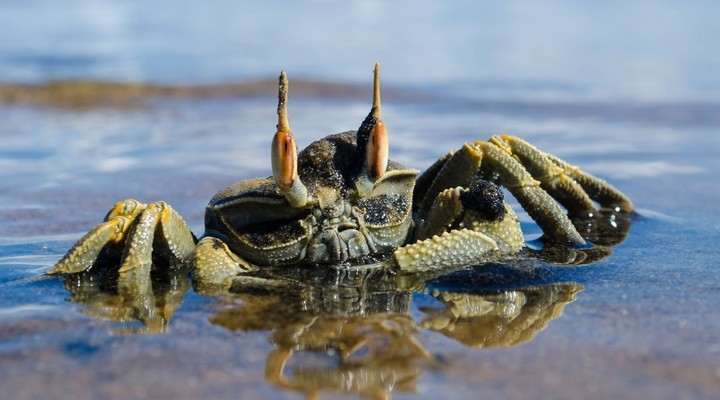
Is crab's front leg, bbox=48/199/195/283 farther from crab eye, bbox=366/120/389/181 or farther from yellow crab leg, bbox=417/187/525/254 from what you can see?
yellow crab leg, bbox=417/187/525/254

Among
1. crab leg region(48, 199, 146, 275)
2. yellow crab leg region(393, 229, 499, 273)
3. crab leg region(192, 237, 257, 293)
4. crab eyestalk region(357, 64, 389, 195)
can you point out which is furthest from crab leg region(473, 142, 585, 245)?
crab leg region(48, 199, 146, 275)

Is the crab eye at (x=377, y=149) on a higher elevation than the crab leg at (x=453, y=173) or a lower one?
higher

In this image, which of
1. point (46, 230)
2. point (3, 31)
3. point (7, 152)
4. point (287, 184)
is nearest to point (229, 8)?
point (3, 31)

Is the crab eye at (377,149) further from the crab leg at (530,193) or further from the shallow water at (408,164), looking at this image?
the crab leg at (530,193)

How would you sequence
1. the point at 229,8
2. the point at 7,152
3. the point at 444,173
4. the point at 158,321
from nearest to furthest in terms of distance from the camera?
the point at 158,321 < the point at 444,173 < the point at 7,152 < the point at 229,8

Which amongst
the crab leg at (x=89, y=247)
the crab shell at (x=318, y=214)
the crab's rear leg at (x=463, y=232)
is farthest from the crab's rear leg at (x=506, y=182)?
the crab leg at (x=89, y=247)

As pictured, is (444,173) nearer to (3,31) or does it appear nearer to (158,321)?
(158,321)
